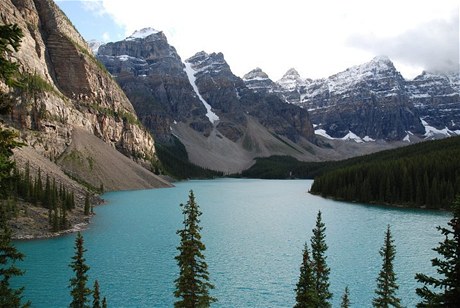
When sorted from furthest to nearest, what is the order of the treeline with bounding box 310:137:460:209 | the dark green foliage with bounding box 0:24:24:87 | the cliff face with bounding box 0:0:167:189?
1. the cliff face with bounding box 0:0:167:189
2. the treeline with bounding box 310:137:460:209
3. the dark green foliage with bounding box 0:24:24:87

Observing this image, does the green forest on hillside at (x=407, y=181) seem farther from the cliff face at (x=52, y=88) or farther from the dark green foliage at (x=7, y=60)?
the dark green foliage at (x=7, y=60)

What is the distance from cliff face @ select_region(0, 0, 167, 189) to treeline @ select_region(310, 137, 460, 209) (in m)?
81.6

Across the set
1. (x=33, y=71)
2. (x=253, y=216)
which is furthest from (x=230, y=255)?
(x=33, y=71)

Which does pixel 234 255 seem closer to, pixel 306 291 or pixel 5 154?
pixel 306 291

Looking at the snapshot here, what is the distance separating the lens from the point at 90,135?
168250 millimetres

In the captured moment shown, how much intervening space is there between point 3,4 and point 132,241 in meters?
127

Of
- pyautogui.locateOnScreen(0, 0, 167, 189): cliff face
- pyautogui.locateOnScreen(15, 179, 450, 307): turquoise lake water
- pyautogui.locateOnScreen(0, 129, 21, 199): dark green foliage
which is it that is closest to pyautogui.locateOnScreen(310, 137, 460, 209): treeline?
pyautogui.locateOnScreen(15, 179, 450, 307): turquoise lake water

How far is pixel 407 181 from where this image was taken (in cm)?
11769

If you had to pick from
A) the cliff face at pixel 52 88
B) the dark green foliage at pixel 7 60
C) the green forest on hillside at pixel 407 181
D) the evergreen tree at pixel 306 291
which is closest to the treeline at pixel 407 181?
the green forest on hillside at pixel 407 181

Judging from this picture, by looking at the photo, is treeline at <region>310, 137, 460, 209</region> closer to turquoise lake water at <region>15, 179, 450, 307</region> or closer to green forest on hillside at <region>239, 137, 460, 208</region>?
green forest on hillside at <region>239, 137, 460, 208</region>

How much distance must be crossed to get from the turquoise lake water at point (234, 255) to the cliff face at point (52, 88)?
59610 millimetres

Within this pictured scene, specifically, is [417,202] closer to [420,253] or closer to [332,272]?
[420,253]

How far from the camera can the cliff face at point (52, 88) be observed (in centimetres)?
13675

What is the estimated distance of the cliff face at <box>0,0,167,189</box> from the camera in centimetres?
13675
